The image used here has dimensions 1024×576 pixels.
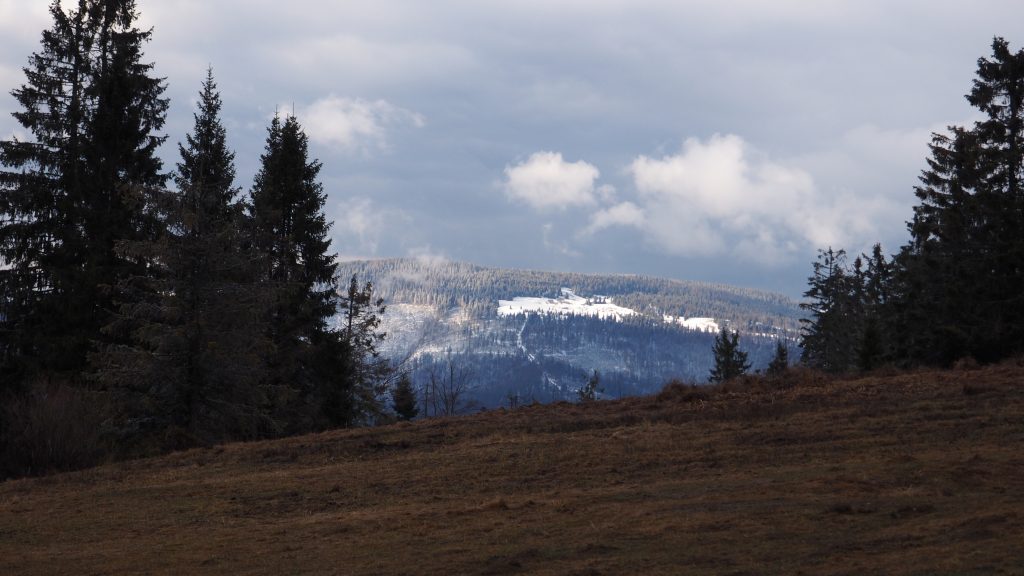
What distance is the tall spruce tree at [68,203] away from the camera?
33094 mm

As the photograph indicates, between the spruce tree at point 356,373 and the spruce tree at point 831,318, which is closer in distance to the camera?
the spruce tree at point 356,373

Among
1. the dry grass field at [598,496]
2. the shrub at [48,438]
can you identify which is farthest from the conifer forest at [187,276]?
the dry grass field at [598,496]

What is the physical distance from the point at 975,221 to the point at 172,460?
33.2 metres

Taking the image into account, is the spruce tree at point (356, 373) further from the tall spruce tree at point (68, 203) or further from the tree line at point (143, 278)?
the tall spruce tree at point (68, 203)

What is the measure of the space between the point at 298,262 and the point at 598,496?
33383 mm

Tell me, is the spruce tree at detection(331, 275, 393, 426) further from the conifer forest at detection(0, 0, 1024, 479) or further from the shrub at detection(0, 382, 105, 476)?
the shrub at detection(0, 382, 105, 476)

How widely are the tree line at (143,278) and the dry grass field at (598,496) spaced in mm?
6573

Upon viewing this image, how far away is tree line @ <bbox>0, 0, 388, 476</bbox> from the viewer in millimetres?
26562

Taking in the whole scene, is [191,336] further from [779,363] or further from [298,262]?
[779,363]

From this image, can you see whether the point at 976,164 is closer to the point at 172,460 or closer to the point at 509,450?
the point at 509,450

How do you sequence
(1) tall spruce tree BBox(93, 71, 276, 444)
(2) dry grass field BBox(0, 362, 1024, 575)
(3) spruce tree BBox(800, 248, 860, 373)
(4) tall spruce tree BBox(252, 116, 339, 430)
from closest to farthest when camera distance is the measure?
(2) dry grass field BBox(0, 362, 1024, 575), (1) tall spruce tree BBox(93, 71, 276, 444), (4) tall spruce tree BBox(252, 116, 339, 430), (3) spruce tree BBox(800, 248, 860, 373)

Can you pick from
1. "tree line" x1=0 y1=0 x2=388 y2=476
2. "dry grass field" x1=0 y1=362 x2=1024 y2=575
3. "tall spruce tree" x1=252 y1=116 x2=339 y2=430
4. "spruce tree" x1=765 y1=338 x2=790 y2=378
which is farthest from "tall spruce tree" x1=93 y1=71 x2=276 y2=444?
"spruce tree" x1=765 y1=338 x2=790 y2=378

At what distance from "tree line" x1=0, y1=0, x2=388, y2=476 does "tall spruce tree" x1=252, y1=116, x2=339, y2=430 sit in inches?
3.6

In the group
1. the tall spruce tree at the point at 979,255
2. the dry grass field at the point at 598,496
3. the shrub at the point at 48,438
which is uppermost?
the tall spruce tree at the point at 979,255
